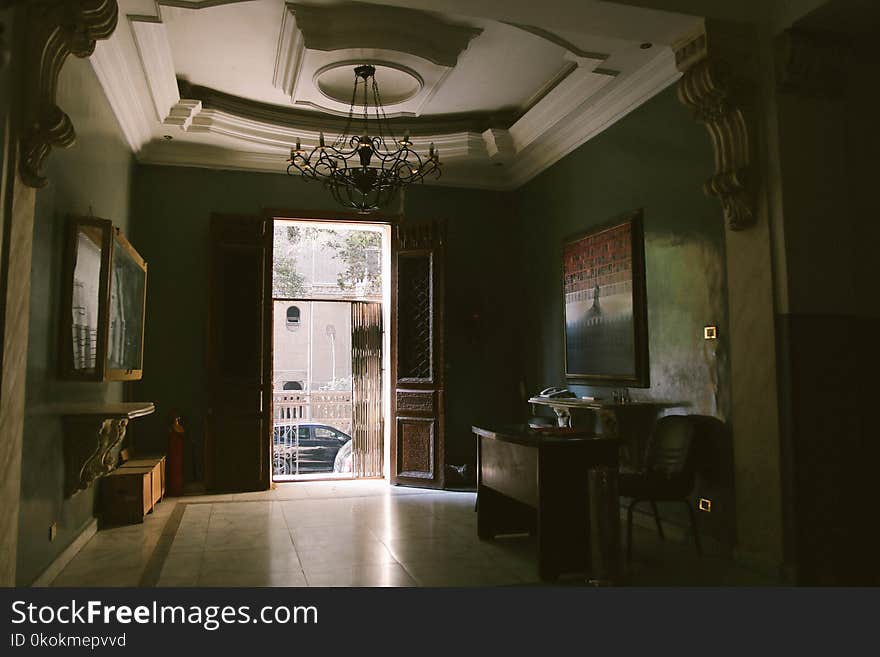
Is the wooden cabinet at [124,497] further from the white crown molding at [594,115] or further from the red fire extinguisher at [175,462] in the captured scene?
the white crown molding at [594,115]

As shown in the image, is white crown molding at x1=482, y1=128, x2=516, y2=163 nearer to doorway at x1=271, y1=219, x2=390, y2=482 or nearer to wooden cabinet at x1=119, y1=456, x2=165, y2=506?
doorway at x1=271, y1=219, x2=390, y2=482

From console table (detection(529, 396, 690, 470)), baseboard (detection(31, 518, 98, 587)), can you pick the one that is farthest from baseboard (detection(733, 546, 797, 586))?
baseboard (detection(31, 518, 98, 587))

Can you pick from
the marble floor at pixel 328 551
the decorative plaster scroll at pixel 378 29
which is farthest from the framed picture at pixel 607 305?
the decorative plaster scroll at pixel 378 29

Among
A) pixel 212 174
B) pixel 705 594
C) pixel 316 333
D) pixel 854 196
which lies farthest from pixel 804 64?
pixel 316 333

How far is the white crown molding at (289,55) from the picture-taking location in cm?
533

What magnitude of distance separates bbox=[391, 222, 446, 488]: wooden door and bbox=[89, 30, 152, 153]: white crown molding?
301 cm

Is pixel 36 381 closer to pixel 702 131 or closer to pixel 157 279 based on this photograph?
pixel 157 279

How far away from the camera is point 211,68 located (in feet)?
20.3

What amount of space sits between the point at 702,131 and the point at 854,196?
1176 mm

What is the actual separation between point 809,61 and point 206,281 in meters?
6.18

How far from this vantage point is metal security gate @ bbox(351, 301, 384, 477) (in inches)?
341

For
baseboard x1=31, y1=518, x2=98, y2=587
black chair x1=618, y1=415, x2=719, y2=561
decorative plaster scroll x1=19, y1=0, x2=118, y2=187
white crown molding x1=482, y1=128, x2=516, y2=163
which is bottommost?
baseboard x1=31, y1=518, x2=98, y2=587

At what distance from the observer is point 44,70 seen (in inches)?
133

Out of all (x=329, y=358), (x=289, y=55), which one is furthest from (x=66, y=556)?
(x=329, y=358)
